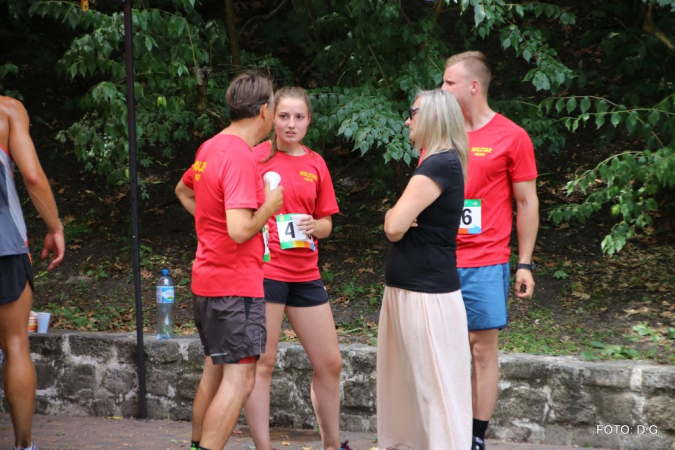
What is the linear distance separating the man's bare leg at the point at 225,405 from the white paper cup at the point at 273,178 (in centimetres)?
98

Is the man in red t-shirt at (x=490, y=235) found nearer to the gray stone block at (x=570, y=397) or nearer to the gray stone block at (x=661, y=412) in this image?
the gray stone block at (x=570, y=397)

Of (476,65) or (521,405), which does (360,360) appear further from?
(476,65)

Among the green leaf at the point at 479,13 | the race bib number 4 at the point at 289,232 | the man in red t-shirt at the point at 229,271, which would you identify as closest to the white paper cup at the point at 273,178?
the race bib number 4 at the point at 289,232

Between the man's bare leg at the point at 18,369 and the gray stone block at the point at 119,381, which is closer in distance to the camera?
the man's bare leg at the point at 18,369

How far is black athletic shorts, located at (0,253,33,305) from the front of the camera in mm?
Result: 3857

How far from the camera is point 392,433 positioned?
12.5 feet

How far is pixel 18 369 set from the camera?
395cm

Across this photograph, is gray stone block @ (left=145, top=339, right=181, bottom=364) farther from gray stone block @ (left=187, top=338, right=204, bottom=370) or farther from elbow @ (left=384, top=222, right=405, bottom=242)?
elbow @ (left=384, top=222, right=405, bottom=242)

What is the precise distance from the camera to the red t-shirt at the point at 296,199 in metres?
4.07

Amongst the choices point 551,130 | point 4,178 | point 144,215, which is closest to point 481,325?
point 4,178

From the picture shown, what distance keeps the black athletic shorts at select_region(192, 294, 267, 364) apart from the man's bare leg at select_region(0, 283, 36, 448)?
1096 millimetres

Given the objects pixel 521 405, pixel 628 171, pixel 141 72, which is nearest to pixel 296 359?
pixel 521 405

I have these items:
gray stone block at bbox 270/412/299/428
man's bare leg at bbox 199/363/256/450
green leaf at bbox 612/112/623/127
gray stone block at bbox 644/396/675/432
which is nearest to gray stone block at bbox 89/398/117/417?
gray stone block at bbox 270/412/299/428

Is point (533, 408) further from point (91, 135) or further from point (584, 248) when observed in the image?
point (91, 135)
